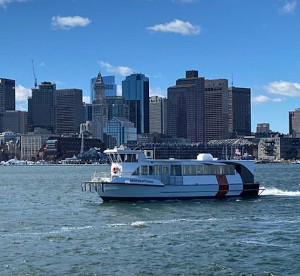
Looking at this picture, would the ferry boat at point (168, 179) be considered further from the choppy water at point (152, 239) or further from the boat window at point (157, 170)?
the choppy water at point (152, 239)

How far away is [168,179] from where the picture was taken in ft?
227

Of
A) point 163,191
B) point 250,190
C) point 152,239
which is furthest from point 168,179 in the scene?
point 152,239

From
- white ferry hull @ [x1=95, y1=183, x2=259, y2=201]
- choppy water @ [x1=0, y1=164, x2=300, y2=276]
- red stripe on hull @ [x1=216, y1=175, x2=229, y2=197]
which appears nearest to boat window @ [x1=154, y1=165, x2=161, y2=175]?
white ferry hull @ [x1=95, y1=183, x2=259, y2=201]

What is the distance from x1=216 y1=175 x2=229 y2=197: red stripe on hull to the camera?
71312 millimetres

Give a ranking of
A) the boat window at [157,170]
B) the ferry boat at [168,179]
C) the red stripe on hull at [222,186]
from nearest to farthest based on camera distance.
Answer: the ferry boat at [168,179] < the boat window at [157,170] < the red stripe on hull at [222,186]

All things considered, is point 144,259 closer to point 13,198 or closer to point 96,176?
point 96,176

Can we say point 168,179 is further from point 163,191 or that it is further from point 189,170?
point 189,170

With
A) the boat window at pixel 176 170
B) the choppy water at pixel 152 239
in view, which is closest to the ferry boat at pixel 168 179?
the boat window at pixel 176 170

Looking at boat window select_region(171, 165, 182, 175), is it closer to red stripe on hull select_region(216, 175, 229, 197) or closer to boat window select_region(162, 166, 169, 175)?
boat window select_region(162, 166, 169, 175)

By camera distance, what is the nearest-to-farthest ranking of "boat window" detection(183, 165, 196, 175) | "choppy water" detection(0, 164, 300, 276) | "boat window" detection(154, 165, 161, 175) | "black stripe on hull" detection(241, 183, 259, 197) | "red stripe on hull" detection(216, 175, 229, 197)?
1. "choppy water" detection(0, 164, 300, 276)
2. "boat window" detection(154, 165, 161, 175)
3. "boat window" detection(183, 165, 196, 175)
4. "red stripe on hull" detection(216, 175, 229, 197)
5. "black stripe on hull" detection(241, 183, 259, 197)

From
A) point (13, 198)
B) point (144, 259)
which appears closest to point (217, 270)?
point (144, 259)

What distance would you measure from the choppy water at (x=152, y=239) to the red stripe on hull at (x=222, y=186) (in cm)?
486

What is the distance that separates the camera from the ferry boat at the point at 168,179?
216 ft

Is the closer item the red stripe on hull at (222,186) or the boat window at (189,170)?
the boat window at (189,170)
